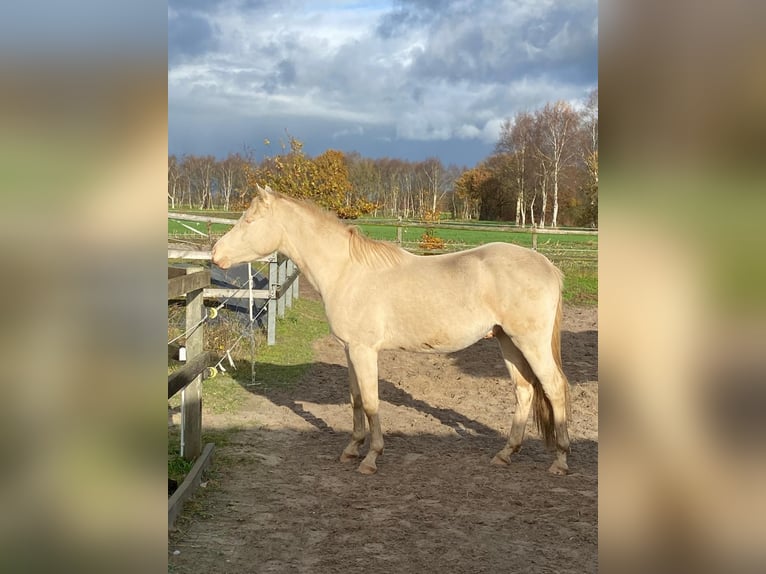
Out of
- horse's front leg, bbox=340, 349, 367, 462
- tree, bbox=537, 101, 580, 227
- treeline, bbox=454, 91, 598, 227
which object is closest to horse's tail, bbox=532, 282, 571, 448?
horse's front leg, bbox=340, 349, 367, 462

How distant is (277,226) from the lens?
482cm

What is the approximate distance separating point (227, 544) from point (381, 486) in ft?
3.90

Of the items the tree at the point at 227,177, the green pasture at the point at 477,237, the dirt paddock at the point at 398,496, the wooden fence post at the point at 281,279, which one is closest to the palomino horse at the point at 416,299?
the dirt paddock at the point at 398,496

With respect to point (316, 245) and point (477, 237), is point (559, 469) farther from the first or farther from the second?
point (477, 237)

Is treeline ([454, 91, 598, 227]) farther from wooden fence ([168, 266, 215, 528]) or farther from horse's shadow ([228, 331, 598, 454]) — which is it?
wooden fence ([168, 266, 215, 528])

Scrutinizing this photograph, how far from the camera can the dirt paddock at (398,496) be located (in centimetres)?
319

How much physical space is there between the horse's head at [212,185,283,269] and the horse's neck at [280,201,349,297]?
0.11 metres

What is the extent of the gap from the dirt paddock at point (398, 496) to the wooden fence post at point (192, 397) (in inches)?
13.0

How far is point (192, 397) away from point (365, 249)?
5.29 ft

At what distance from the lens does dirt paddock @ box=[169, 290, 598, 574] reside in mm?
3186
